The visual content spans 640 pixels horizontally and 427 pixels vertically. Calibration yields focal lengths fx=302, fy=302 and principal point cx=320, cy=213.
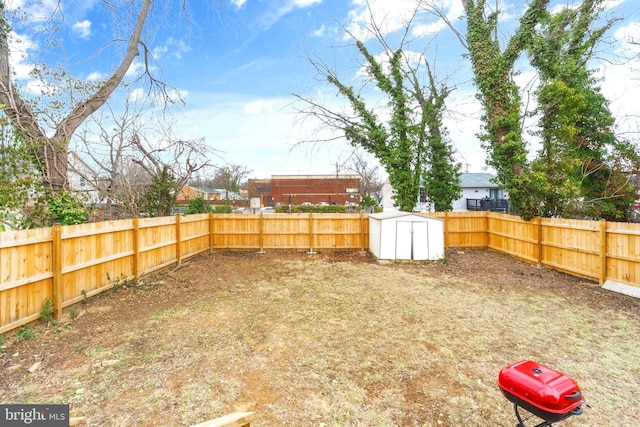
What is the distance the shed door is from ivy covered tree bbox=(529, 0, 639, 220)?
365 cm

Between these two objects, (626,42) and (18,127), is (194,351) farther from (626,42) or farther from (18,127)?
(626,42)

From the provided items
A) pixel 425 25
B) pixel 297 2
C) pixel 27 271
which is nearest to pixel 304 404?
pixel 27 271

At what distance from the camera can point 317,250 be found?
11070 millimetres

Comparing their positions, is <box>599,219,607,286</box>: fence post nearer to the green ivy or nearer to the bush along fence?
the bush along fence

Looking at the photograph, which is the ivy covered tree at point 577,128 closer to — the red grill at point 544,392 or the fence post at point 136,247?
the red grill at point 544,392

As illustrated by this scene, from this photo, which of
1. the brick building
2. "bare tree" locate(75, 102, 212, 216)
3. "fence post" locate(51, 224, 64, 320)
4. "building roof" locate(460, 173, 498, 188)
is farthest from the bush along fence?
the brick building

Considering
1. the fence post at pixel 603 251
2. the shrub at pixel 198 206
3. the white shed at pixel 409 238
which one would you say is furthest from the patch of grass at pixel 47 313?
the fence post at pixel 603 251

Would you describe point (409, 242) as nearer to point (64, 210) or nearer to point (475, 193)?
point (64, 210)

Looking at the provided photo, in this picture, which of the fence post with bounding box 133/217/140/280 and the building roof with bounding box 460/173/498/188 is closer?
the fence post with bounding box 133/217/140/280

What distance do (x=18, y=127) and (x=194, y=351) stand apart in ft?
20.1

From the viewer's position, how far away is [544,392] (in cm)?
165

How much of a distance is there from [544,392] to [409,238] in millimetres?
7784

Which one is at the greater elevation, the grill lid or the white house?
the white house

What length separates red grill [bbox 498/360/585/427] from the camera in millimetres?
1624
